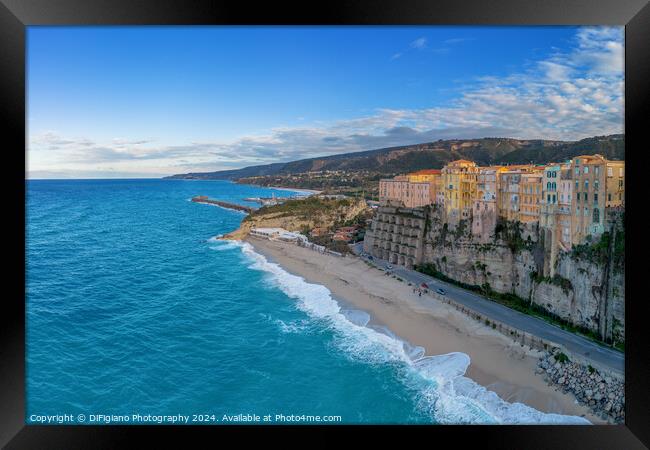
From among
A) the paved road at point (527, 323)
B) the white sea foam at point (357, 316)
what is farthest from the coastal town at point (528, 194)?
the white sea foam at point (357, 316)

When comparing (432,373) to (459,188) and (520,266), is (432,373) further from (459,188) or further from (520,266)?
(459,188)

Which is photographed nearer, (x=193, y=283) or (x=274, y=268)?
(x=193, y=283)

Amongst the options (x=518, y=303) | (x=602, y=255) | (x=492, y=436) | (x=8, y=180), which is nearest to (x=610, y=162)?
(x=602, y=255)

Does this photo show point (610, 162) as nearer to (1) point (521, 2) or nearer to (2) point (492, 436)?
(1) point (521, 2)

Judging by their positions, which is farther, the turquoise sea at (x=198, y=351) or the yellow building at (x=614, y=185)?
the yellow building at (x=614, y=185)

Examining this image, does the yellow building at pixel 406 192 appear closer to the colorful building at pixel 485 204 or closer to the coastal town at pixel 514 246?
the coastal town at pixel 514 246

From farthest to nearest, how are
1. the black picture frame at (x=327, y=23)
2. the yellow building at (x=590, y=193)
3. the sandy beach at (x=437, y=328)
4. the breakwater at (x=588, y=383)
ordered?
the yellow building at (x=590, y=193) < the sandy beach at (x=437, y=328) < the breakwater at (x=588, y=383) < the black picture frame at (x=327, y=23)
